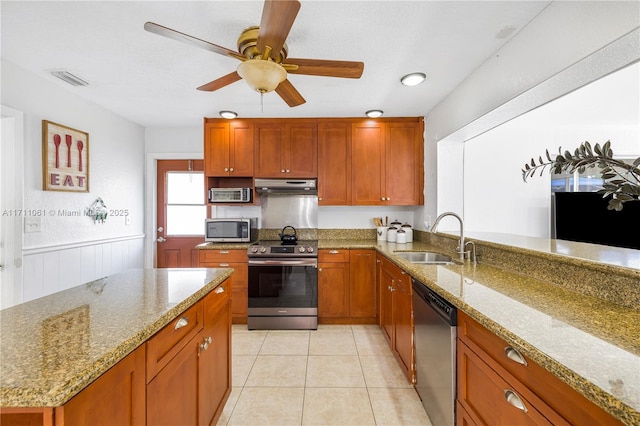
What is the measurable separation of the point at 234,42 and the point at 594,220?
4.20 meters

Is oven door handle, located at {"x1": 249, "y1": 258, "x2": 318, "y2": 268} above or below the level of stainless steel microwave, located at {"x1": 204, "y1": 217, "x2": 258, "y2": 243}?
below

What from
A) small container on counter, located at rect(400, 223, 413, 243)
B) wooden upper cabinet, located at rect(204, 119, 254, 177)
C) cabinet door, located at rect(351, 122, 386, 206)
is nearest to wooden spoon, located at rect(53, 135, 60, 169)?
wooden upper cabinet, located at rect(204, 119, 254, 177)

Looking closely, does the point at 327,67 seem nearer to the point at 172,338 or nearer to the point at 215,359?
the point at 172,338

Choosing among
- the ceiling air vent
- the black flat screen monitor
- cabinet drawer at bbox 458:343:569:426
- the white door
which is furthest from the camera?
the black flat screen monitor

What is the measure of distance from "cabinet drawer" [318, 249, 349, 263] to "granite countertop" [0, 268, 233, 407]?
1.80 metres

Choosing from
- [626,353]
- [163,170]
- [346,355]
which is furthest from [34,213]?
[626,353]

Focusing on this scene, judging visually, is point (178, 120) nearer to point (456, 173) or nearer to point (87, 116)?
point (87, 116)

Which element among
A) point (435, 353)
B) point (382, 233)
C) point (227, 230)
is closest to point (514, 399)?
point (435, 353)

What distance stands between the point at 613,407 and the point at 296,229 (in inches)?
131

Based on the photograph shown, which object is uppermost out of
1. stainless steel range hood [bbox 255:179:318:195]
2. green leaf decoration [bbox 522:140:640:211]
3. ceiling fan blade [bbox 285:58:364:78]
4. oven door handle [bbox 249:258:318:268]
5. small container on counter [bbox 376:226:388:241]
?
ceiling fan blade [bbox 285:58:364:78]

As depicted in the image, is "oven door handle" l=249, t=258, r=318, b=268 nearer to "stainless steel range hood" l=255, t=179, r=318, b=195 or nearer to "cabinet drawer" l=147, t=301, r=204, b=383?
"stainless steel range hood" l=255, t=179, r=318, b=195

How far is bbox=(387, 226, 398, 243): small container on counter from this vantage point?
343 cm

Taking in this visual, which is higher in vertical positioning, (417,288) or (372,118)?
(372,118)

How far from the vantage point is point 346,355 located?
256 cm
